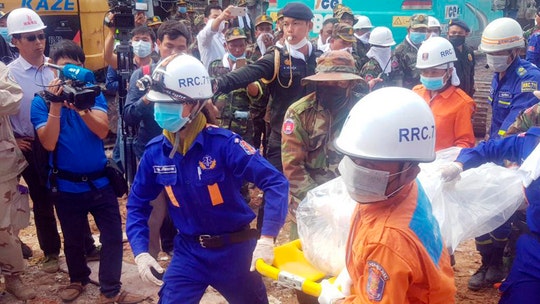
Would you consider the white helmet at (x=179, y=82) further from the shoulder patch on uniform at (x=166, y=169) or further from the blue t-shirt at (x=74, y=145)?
the blue t-shirt at (x=74, y=145)

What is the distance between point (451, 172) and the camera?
3.51m

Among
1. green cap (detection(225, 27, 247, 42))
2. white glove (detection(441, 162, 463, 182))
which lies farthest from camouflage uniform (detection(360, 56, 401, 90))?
white glove (detection(441, 162, 463, 182))

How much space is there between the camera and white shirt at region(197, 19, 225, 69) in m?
7.31

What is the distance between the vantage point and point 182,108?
3223 mm

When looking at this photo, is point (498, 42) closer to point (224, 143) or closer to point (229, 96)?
point (229, 96)

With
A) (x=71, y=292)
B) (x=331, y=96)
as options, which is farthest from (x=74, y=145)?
(x=331, y=96)

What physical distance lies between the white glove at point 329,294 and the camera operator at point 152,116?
2.60 meters

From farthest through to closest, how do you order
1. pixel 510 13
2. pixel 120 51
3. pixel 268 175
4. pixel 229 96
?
1. pixel 510 13
2. pixel 229 96
3. pixel 120 51
4. pixel 268 175

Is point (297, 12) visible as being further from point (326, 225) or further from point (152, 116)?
point (326, 225)

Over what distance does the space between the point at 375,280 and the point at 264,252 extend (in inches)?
40.2

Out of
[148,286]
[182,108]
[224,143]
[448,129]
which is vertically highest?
[182,108]

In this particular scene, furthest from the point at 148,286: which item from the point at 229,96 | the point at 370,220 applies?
the point at 370,220

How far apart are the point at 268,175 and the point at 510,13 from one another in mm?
15235

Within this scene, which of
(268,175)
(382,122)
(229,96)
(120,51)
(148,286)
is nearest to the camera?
(382,122)
